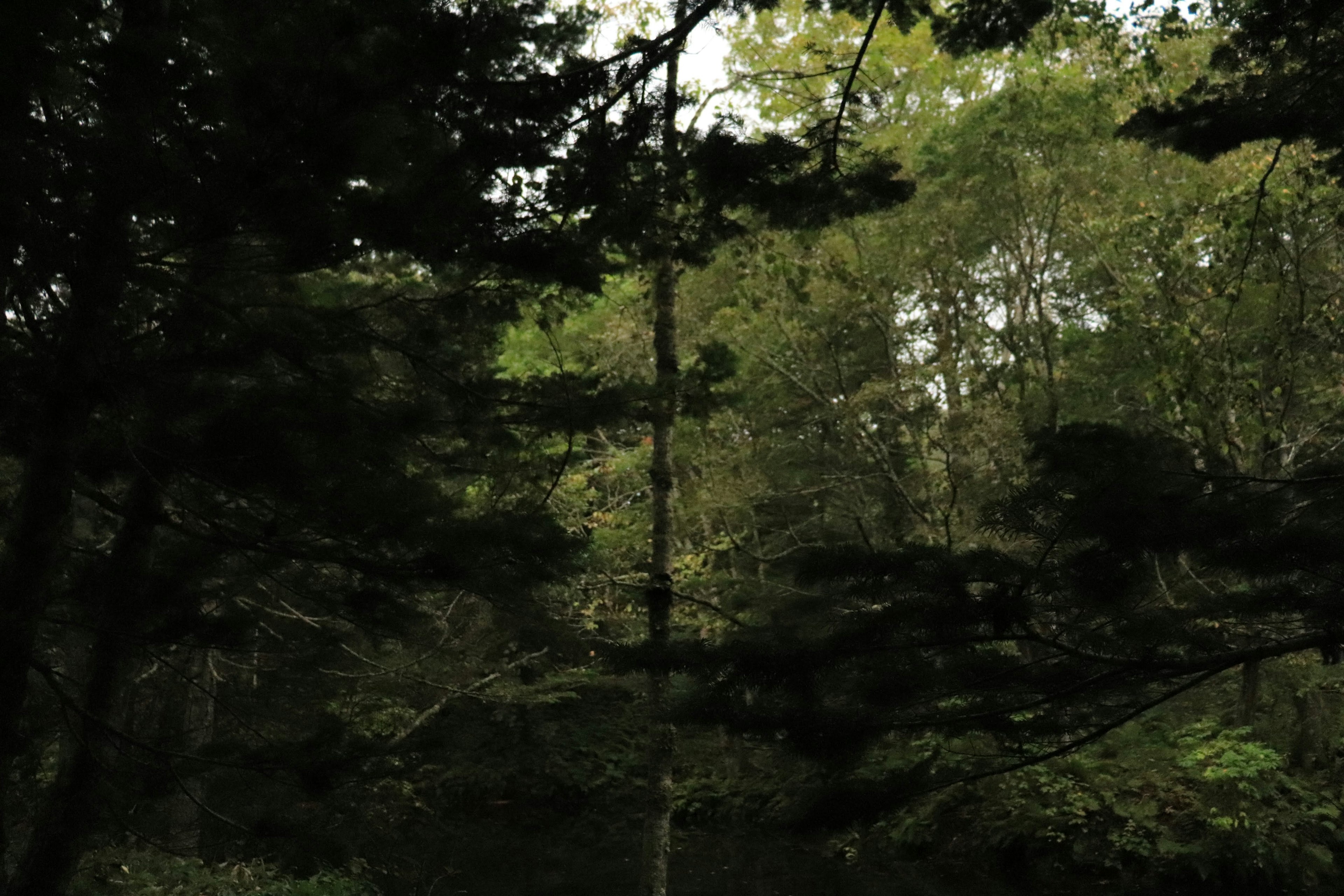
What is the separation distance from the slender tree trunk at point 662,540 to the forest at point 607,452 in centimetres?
5

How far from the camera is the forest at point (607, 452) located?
339 centimetres

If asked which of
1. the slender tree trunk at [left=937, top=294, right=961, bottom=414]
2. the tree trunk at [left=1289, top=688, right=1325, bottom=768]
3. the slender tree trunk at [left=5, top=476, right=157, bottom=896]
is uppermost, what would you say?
the slender tree trunk at [left=937, top=294, right=961, bottom=414]

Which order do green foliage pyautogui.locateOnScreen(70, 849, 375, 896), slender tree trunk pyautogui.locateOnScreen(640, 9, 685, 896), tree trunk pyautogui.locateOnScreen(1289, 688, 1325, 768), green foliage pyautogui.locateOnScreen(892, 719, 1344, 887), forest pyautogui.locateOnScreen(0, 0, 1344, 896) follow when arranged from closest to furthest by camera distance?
1. forest pyautogui.locateOnScreen(0, 0, 1344, 896)
2. slender tree trunk pyautogui.locateOnScreen(640, 9, 685, 896)
3. green foliage pyautogui.locateOnScreen(70, 849, 375, 896)
4. green foliage pyautogui.locateOnScreen(892, 719, 1344, 887)
5. tree trunk pyautogui.locateOnScreen(1289, 688, 1325, 768)

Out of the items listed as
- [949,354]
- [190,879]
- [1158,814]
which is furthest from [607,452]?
[1158,814]

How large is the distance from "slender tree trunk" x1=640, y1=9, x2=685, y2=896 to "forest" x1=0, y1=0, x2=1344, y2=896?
5 cm

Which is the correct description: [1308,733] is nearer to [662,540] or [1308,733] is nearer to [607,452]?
Result: [662,540]

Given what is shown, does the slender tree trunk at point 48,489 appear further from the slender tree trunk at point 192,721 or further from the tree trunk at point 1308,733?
the tree trunk at point 1308,733

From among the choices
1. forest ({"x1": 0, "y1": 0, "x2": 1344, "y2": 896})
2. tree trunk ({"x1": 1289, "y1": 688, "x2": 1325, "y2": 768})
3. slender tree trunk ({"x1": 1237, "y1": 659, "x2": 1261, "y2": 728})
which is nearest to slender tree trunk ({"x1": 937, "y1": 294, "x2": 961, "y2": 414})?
forest ({"x1": 0, "y1": 0, "x2": 1344, "y2": 896})

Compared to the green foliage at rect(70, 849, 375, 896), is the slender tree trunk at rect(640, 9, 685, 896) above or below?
above

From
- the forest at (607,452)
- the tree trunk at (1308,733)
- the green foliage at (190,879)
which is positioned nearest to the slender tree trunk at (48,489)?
the forest at (607,452)

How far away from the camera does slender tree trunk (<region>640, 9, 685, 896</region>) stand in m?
6.92

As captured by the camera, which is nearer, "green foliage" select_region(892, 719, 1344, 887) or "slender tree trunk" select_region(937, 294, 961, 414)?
"green foliage" select_region(892, 719, 1344, 887)

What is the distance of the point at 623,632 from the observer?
13383mm

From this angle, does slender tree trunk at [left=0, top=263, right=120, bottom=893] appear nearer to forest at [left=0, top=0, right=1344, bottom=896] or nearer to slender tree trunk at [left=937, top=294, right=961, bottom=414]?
forest at [left=0, top=0, right=1344, bottom=896]
